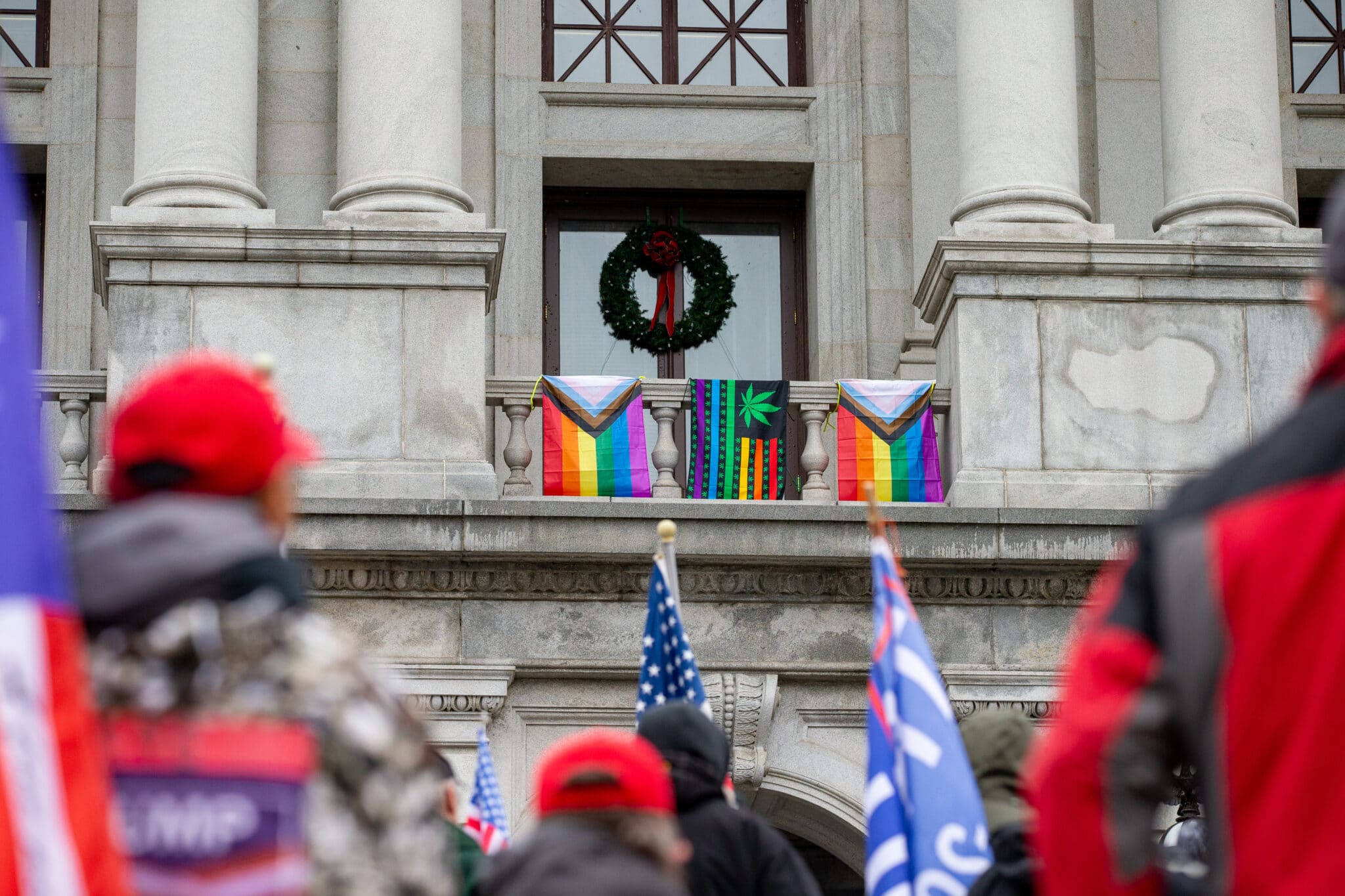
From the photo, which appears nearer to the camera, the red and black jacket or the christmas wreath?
the red and black jacket

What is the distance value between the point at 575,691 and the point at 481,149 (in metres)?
5.91

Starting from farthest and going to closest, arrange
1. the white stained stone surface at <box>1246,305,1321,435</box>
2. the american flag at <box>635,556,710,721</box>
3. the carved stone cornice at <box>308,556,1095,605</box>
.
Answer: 1. the white stained stone surface at <box>1246,305,1321,435</box>
2. the carved stone cornice at <box>308,556,1095,605</box>
3. the american flag at <box>635,556,710,721</box>

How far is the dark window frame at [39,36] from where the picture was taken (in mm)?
17844

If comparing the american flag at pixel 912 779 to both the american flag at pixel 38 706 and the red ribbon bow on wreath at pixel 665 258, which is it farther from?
the red ribbon bow on wreath at pixel 665 258

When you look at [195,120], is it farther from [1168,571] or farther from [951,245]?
[1168,571]

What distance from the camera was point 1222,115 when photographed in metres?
15.0

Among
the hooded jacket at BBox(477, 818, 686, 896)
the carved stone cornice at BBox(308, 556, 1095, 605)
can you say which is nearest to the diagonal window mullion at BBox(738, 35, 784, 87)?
the carved stone cornice at BBox(308, 556, 1095, 605)

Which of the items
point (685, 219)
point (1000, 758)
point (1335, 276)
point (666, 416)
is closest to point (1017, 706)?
point (666, 416)

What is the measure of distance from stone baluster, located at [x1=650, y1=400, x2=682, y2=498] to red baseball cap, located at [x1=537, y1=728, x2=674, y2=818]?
364 inches

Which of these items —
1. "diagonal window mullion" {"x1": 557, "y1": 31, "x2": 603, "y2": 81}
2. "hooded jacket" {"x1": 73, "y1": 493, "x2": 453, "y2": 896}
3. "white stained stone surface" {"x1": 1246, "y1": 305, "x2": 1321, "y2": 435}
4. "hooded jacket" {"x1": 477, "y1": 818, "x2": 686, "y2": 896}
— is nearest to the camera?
"hooded jacket" {"x1": 73, "y1": 493, "x2": 453, "y2": 896}

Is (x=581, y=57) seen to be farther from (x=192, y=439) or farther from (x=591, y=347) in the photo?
(x=192, y=439)

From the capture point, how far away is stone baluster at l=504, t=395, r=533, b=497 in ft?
45.3

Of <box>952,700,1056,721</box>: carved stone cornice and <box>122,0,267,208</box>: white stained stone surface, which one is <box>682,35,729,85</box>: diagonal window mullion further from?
→ <box>952,700,1056,721</box>: carved stone cornice

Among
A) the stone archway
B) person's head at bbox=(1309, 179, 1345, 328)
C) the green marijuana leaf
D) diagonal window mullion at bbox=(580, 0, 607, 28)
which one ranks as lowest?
the stone archway
